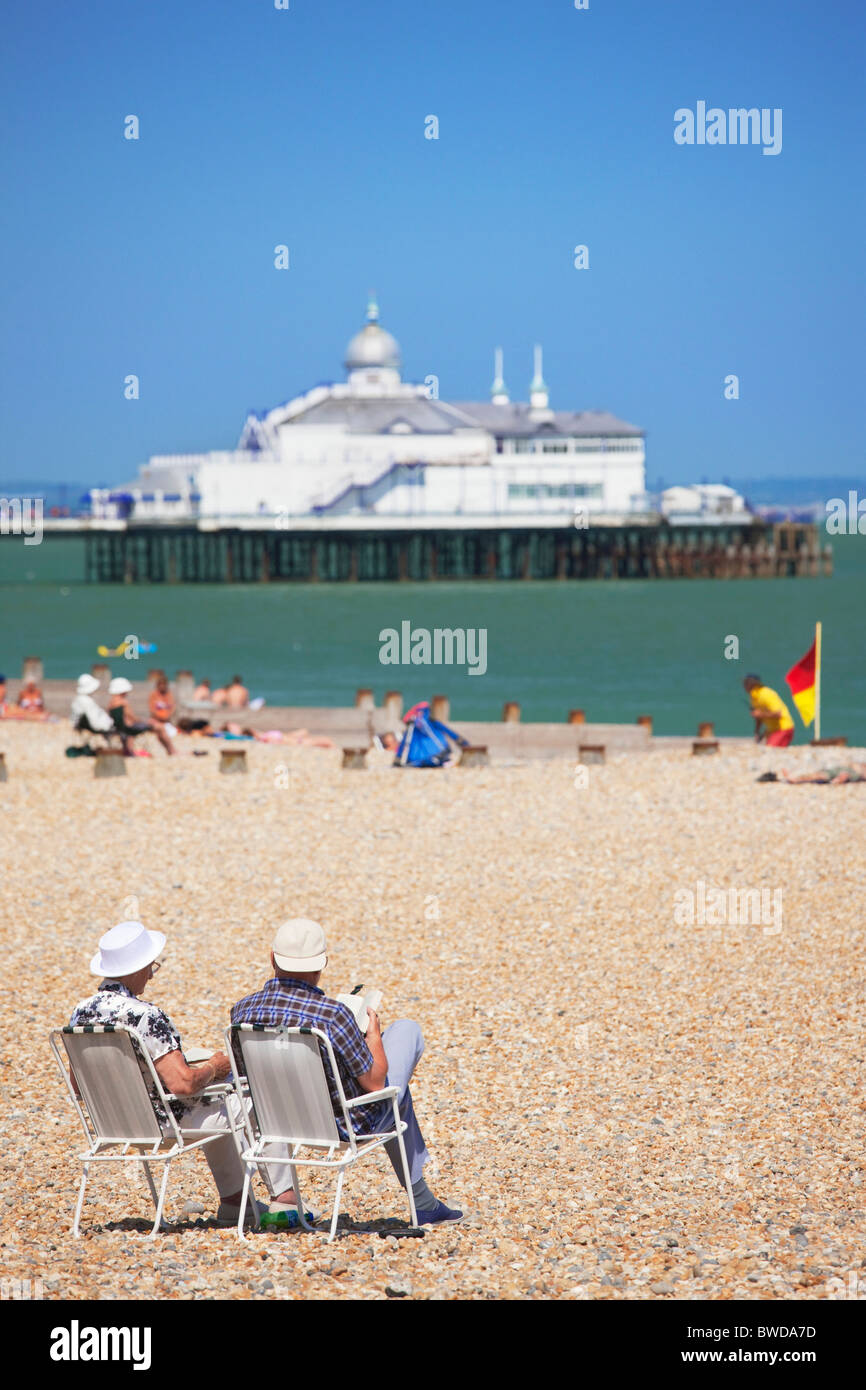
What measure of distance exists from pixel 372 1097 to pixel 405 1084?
0.23m

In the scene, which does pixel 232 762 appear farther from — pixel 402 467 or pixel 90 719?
pixel 402 467

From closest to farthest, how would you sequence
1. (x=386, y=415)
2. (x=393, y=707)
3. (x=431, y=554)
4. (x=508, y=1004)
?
(x=508, y=1004) → (x=393, y=707) → (x=431, y=554) → (x=386, y=415)

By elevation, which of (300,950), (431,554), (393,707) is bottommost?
(393,707)

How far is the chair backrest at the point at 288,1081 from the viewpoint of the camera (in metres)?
4.60

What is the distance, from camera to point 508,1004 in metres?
7.47

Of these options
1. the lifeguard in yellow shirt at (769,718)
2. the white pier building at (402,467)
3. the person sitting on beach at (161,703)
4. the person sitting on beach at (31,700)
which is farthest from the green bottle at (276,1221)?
the white pier building at (402,467)

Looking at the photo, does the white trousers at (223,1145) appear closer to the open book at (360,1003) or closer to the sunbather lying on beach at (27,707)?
the open book at (360,1003)

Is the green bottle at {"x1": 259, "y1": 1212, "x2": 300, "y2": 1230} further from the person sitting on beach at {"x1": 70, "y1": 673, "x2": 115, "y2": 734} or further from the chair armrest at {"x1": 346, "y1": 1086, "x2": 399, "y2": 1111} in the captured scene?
the person sitting on beach at {"x1": 70, "y1": 673, "x2": 115, "y2": 734}

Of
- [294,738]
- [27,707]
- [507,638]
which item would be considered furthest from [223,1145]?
[507,638]

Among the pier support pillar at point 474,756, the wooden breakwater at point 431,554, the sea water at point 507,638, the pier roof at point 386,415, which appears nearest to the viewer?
the pier support pillar at point 474,756

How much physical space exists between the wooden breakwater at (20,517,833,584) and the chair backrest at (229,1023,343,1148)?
79.5m

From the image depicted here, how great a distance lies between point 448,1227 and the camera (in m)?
4.93

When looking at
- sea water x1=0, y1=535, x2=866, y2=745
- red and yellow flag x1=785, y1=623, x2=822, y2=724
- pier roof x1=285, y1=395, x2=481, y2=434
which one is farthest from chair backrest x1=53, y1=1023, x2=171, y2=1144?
pier roof x1=285, y1=395, x2=481, y2=434
